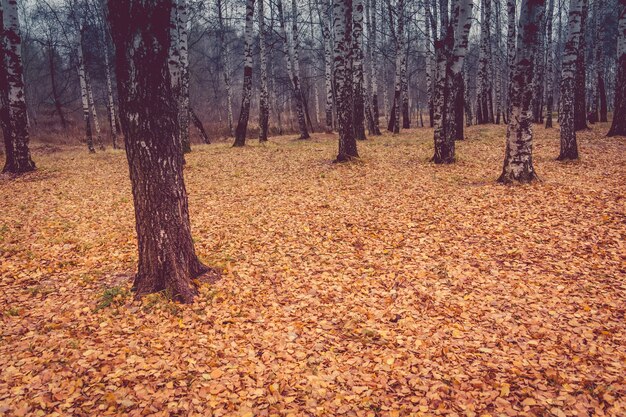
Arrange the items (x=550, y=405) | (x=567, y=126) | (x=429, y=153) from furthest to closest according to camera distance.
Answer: (x=429, y=153), (x=567, y=126), (x=550, y=405)

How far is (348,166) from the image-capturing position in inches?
477

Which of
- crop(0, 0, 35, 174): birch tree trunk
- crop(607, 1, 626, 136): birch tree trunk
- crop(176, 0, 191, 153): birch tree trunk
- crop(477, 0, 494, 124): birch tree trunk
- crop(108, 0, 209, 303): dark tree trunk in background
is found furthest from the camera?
crop(477, 0, 494, 124): birch tree trunk

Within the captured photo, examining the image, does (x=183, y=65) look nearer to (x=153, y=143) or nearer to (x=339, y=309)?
(x=153, y=143)

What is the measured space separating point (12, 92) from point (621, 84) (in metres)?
21.4

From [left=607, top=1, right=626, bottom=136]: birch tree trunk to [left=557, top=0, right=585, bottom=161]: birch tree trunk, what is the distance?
4878 mm

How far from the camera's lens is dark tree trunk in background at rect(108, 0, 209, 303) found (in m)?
4.31

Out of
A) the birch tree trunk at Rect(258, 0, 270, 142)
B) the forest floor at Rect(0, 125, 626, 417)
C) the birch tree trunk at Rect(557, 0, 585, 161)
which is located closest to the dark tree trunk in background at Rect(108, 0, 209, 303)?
the forest floor at Rect(0, 125, 626, 417)

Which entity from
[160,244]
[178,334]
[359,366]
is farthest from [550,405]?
[160,244]

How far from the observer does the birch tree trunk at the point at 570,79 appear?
10.3 meters

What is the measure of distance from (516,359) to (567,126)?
984 cm

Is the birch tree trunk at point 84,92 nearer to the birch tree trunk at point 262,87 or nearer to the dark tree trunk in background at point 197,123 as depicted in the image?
the dark tree trunk in background at point 197,123

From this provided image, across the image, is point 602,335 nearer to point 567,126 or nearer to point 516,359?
point 516,359

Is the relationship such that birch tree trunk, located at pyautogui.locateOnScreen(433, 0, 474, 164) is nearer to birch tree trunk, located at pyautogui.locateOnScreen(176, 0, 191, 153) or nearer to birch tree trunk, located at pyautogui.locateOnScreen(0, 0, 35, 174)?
birch tree trunk, located at pyautogui.locateOnScreen(176, 0, 191, 153)

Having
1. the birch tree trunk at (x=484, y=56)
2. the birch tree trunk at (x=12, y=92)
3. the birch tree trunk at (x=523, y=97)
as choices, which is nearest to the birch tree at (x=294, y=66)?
the birch tree trunk at (x=484, y=56)
